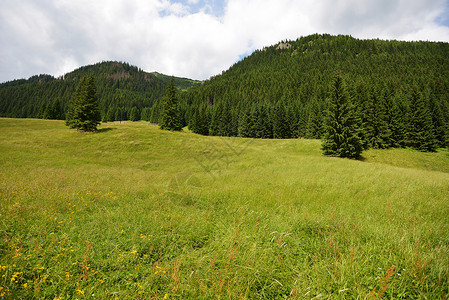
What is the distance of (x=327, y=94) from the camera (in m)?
72.2

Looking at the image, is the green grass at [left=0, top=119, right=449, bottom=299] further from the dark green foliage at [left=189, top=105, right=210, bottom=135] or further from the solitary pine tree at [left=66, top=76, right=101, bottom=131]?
the dark green foliage at [left=189, top=105, right=210, bottom=135]

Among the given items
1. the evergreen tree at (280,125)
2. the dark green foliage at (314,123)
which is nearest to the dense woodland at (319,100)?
the evergreen tree at (280,125)

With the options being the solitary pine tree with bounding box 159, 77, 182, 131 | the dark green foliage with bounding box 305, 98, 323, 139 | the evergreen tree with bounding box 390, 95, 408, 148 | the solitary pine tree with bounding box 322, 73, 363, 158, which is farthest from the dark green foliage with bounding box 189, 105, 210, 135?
the evergreen tree with bounding box 390, 95, 408, 148

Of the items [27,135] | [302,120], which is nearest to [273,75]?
[302,120]

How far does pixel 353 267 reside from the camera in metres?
2.50

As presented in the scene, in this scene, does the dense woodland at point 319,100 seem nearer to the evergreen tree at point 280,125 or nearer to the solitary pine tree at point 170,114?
the evergreen tree at point 280,125

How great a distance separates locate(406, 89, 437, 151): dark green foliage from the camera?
40000 mm

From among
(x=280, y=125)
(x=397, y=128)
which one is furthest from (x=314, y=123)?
(x=397, y=128)

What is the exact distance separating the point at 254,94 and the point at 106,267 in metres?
113

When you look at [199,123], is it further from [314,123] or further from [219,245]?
[219,245]

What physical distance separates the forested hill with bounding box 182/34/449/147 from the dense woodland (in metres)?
0.19

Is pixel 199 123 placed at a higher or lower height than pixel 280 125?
lower

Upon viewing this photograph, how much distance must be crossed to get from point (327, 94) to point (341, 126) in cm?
5426

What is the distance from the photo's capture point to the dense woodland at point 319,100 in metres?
41.3
